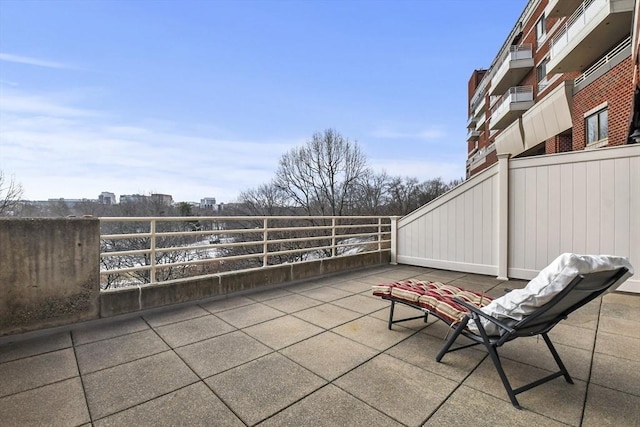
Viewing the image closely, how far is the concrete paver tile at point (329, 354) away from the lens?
2.38 m

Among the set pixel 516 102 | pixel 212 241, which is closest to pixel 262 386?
pixel 212 241

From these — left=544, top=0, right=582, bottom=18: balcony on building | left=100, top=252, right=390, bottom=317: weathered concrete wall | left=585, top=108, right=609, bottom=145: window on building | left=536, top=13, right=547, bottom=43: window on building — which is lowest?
left=100, top=252, right=390, bottom=317: weathered concrete wall

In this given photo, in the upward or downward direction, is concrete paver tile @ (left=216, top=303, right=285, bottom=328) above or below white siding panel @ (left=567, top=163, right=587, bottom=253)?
below

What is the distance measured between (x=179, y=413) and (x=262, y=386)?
0.53 meters

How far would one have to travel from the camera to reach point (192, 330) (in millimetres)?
3191

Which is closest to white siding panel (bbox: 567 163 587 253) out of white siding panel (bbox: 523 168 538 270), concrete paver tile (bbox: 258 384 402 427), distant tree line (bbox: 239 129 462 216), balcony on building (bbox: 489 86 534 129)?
white siding panel (bbox: 523 168 538 270)

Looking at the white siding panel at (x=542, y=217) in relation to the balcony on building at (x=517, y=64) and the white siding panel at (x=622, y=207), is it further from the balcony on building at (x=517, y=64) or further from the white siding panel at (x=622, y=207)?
the balcony on building at (x=517, y=64)

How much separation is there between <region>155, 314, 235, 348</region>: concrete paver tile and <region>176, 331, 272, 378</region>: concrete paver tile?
131mm

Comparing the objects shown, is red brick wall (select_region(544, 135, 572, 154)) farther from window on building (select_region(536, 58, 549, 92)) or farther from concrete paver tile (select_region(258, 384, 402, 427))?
concrete paver tile (select_region(258, 384, 402, 427))

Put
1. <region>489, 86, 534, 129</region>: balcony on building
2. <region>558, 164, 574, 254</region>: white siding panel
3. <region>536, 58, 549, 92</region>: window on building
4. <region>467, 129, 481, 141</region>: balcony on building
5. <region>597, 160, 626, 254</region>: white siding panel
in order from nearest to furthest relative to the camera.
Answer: <region>597, 160, 626, 254</region>: white siding panel < <region>558, 164, 574, 254</region>: white siding panel < <region>536, 58, 549, 92</region>: window on building < <region>489, 86, 534, 129</region>: balcony on building < <region>467, 129, 481, 141</region>: balcony on building

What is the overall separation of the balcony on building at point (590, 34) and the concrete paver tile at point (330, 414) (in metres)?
14.0

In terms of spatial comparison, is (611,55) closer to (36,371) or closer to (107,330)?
(107,330)

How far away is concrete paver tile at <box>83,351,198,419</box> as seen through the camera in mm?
1935

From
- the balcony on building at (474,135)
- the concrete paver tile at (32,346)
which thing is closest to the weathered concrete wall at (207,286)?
the concrete paver tile at (32,346)
